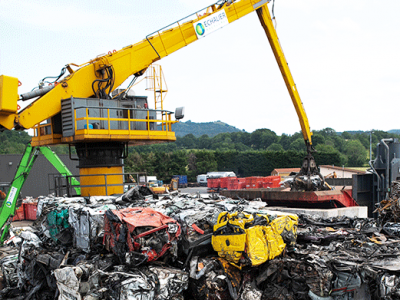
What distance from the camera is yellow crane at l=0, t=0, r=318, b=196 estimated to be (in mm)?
11102

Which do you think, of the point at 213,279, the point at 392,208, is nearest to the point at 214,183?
the point at 392,208

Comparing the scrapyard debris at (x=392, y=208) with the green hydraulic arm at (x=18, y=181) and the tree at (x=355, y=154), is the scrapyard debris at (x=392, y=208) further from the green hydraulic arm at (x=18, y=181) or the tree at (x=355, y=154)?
the tree at (x=355, y=154)

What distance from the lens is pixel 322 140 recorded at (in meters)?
95.6

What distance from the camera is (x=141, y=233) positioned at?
7.96 m

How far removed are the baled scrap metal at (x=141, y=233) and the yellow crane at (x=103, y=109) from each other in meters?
3.31

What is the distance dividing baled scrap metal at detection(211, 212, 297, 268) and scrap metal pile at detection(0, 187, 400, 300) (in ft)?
0.07

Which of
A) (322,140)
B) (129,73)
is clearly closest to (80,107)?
(129,73)

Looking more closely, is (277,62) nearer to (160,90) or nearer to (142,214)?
(160,90)

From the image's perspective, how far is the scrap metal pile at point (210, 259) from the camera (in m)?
7.18

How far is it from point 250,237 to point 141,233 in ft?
7.54

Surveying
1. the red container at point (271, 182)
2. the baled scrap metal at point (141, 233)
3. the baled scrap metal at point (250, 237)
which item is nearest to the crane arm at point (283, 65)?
the baled scrap metal at point (250, 237)

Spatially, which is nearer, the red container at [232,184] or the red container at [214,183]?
the red container at [232,184]

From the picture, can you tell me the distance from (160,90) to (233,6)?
417 centimetres

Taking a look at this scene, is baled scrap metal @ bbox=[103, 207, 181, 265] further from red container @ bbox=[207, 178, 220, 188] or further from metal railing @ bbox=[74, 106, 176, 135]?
red container @ bbox=[207, 178, 220, 188]
